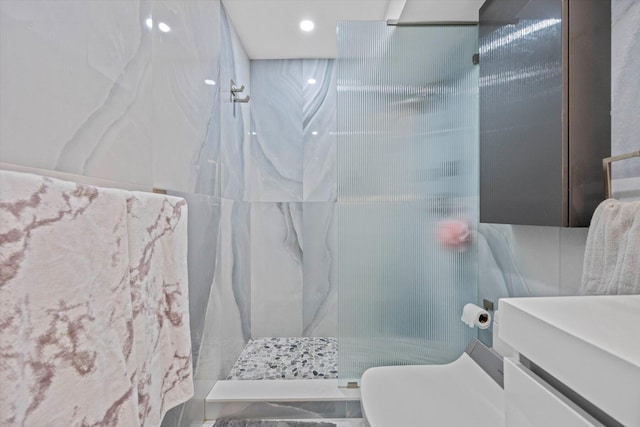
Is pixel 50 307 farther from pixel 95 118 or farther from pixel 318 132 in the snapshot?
pixel 318 132

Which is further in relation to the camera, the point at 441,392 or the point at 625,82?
the point at 441,392

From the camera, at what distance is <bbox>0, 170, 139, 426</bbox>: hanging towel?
1.28 ft

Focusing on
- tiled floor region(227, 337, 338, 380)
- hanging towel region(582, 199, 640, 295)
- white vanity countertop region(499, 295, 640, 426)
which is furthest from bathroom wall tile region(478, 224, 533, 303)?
tiled floor region(227, 337, 338, 380)

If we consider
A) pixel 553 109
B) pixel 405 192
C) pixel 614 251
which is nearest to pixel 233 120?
pixel 405 192

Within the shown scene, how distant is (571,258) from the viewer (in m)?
1.08

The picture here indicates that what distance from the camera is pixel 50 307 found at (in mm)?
440

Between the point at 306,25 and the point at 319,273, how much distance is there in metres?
1.73

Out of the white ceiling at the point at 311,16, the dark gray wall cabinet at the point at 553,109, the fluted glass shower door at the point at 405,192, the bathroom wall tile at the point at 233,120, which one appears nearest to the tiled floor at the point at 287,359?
the fluted glass shower door at the point at 405,192

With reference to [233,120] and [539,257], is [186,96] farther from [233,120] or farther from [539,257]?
[539,257]

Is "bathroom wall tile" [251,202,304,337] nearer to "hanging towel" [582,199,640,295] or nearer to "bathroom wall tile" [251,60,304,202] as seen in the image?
"bathroom wall tile" [251,60,304,202]

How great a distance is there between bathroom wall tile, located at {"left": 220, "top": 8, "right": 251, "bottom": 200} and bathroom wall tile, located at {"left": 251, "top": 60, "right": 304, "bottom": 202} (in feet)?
0.29

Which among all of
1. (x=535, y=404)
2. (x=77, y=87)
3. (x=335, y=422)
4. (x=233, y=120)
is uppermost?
(x=233, y=120)

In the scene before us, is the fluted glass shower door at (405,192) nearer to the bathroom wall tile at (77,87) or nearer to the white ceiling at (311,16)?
the white ceiling at (311,16)

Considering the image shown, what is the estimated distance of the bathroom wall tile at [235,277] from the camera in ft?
6.07
